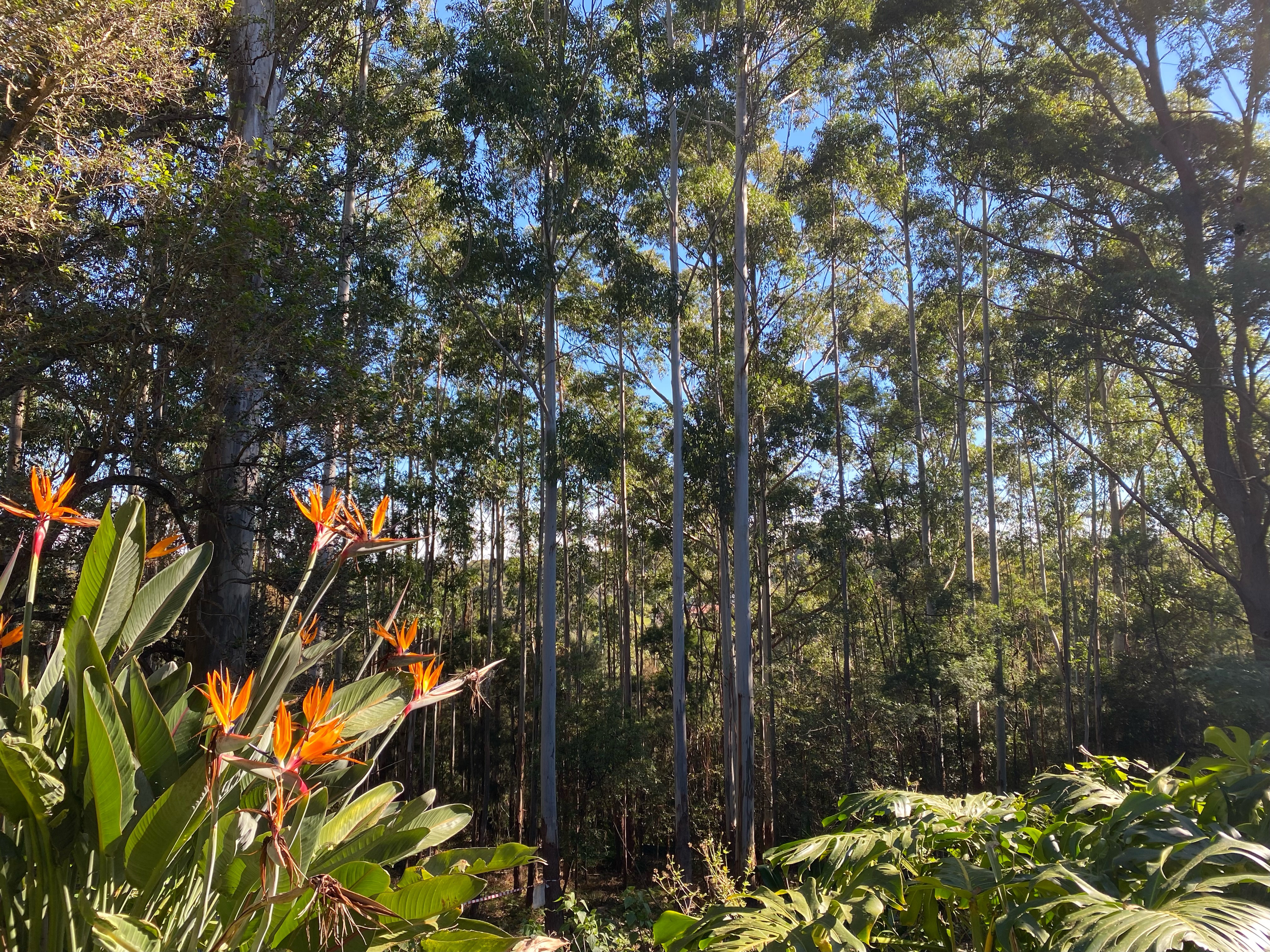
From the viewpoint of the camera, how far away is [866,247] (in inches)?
485

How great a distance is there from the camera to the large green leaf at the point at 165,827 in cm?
100

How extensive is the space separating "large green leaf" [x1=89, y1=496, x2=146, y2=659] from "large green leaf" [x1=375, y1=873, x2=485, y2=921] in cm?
66

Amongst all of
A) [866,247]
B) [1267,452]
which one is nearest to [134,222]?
[1267,452]

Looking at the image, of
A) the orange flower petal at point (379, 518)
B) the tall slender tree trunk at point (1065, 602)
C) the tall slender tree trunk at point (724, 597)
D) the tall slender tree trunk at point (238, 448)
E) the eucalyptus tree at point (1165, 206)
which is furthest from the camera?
the tall slender tree trunk at point (1065, 602)

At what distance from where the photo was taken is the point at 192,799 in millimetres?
1003

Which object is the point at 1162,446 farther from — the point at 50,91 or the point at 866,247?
the point at 50,91

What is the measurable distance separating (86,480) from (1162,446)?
14658mm

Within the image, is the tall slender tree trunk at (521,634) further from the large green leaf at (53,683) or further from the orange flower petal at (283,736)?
the orange flower petal at (283,736)

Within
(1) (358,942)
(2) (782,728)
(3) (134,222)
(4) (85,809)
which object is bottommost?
(2) (782,728)

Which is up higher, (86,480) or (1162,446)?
(1162,446)

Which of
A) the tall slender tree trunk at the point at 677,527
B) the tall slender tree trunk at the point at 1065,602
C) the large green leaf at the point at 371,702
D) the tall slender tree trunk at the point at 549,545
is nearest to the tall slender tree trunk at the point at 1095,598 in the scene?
the tall slender tree trunk at the point at 1065,602

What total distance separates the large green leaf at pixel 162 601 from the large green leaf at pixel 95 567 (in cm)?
10

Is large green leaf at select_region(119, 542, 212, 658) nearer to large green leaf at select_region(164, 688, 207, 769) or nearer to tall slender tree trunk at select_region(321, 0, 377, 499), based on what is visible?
large green leaf at select_region(164, 688, 207, 769)

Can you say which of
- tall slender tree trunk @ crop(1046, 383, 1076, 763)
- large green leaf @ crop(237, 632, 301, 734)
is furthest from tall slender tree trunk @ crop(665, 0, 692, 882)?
large green leaf @ crop(237, 632, 301, 734)
